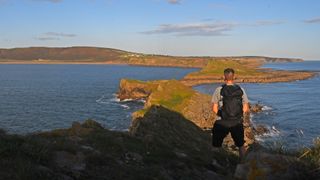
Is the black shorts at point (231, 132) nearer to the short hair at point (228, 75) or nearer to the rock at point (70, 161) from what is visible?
the short hair at point (228, 75)

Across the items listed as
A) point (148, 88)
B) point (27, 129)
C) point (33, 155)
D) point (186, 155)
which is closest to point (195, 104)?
point (27, 129)

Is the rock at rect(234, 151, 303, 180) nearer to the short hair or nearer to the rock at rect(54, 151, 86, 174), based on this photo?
the short hair

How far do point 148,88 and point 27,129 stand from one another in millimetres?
49472

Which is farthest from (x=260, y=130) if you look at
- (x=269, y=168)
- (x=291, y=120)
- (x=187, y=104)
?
(x=269, y=168)

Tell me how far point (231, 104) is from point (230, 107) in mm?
71

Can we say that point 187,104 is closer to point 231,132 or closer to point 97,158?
point 231,132

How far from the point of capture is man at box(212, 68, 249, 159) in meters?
9.69

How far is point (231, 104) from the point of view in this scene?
9.69 metres

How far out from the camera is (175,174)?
397 inches

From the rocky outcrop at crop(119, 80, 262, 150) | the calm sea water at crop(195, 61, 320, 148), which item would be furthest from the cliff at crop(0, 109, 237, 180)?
the rocky outcrop at crop(119, 80, 262, 150)

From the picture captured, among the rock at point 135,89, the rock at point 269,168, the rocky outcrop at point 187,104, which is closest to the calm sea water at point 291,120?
the rocky outcrop at point 187,104

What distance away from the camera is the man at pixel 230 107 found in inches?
381

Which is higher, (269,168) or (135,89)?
(269,168)

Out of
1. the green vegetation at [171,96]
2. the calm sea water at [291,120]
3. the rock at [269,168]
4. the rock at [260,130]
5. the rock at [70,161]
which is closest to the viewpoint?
the rock at [269,168]
